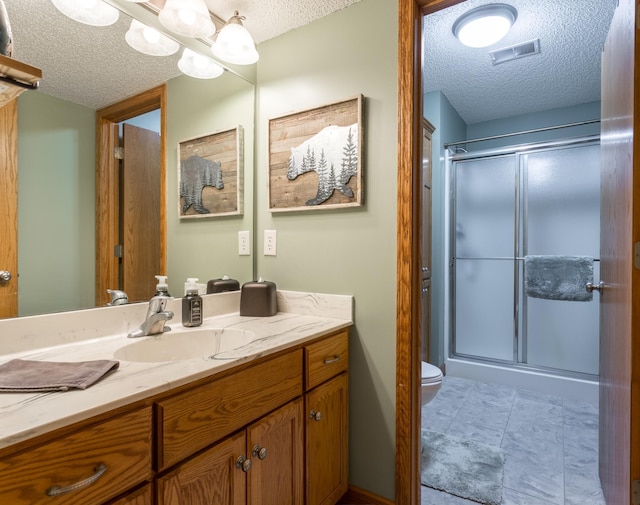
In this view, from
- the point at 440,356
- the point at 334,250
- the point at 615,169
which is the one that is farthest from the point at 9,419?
the point at 440,356

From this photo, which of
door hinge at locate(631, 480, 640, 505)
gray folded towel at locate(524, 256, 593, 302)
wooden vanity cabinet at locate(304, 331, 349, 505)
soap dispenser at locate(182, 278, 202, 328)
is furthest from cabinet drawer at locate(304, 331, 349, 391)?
gray folded towel at locate(524, 256, 593, 302)

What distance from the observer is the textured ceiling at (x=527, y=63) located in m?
2.00

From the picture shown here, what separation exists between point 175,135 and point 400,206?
1.01 m

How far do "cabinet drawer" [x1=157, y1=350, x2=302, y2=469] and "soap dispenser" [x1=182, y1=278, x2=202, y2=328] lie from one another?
464 mm

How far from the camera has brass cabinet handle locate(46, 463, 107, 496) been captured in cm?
63

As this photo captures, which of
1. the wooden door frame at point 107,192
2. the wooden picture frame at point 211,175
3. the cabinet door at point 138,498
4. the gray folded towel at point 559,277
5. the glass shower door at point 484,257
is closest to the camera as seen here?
the cabinet door at point 138,498

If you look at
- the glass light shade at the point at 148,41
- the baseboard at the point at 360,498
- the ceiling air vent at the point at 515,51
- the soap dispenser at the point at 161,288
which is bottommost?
the baseboard at the point at 360,498

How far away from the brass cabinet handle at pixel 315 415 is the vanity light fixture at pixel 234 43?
58.7 inches

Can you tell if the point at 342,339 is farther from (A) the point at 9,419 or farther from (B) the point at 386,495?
(A) the point at 9,419

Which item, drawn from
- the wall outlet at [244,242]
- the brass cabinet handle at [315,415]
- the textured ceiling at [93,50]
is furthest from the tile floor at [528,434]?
the textured ceiling at [93,50]

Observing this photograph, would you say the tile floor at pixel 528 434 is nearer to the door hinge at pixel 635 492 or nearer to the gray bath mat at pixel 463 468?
the gray bath mat at pixel 463 468

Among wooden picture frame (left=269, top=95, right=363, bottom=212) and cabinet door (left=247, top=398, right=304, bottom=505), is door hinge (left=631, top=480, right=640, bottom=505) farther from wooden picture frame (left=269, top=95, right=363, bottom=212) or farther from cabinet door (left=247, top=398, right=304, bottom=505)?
wooden picture frame (left=269, top=95, right=363, bottom=212)

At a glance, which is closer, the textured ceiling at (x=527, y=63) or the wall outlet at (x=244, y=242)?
the wall outlet at (x=244, y=242)

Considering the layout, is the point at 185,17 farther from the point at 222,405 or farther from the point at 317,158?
the point at 222,405
